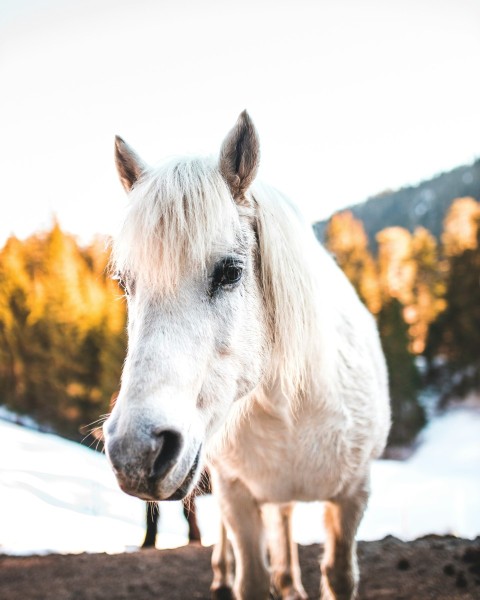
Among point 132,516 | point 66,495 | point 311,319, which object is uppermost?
point 311,319

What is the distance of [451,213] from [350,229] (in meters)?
5.65

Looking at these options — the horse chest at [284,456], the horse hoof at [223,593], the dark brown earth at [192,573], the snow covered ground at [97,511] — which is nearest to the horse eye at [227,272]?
the horse chest at [284,456]

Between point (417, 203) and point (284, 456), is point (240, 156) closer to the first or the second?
point (284, 456)

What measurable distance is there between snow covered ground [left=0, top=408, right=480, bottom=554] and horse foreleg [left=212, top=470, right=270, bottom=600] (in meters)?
2.72

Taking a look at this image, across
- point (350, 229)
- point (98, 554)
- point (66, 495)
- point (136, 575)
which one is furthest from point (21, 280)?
point (350, 229)

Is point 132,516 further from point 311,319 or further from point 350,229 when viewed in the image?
point 350,229

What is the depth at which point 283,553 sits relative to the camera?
3.99 metres

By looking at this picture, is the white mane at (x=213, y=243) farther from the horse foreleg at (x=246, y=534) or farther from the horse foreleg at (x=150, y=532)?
the horse foreleg at (x=150, y=532)

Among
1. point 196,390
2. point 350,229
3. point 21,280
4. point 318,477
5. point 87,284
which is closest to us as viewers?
point 196,390

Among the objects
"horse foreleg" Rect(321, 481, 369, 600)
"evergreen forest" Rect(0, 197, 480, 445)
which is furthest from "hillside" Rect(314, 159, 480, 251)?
"horse foreleg" Rect(321, 481, 369, 600)

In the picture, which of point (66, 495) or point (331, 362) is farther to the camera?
point (66, 495)

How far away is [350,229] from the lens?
92.1ft

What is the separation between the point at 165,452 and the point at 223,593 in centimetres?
357

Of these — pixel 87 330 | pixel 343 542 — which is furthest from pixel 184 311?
pixel 87 330
